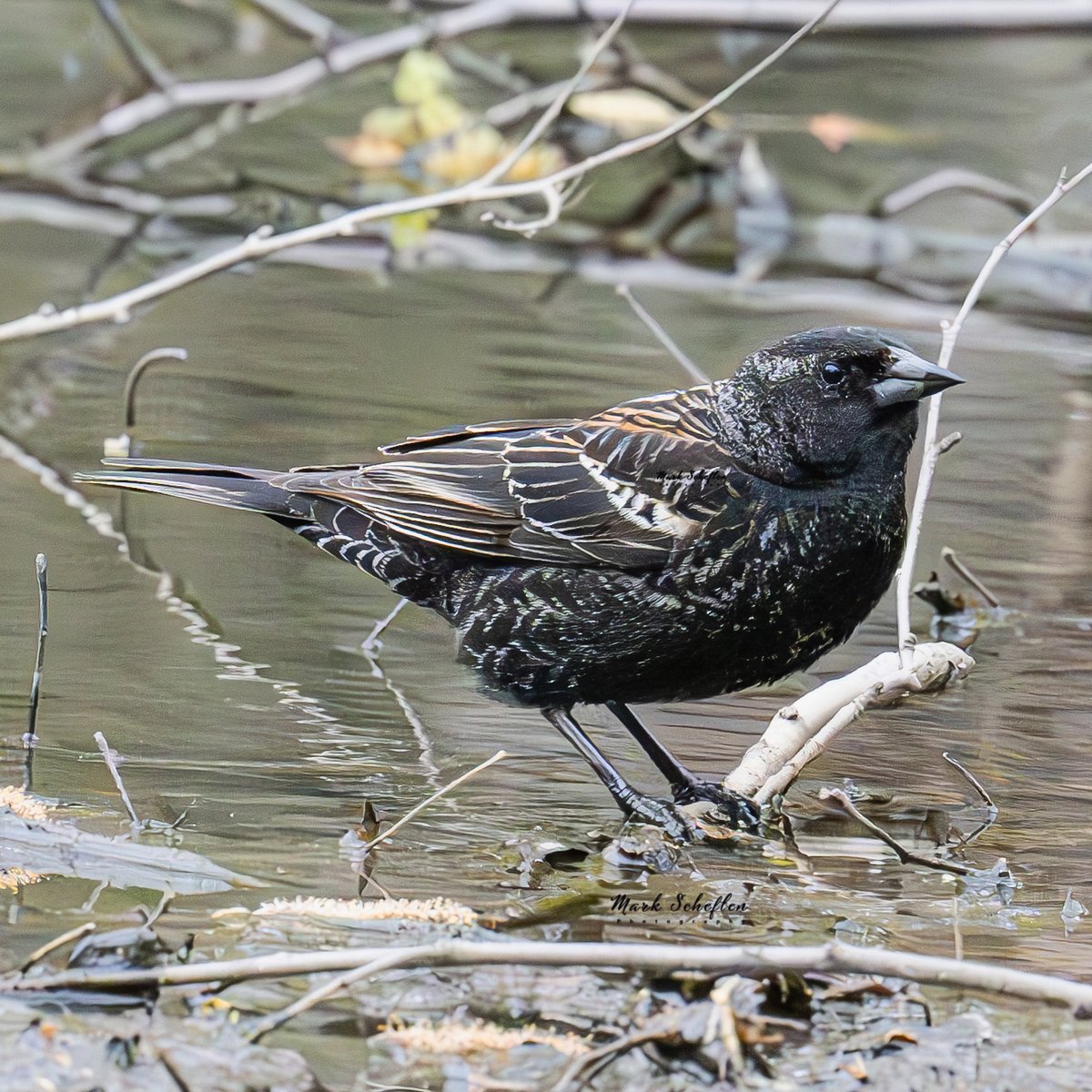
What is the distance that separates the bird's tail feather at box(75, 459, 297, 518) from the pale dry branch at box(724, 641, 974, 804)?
4.58ft

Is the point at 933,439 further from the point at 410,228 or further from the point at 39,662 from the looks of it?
the point at 410,228

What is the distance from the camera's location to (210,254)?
11.1 metres

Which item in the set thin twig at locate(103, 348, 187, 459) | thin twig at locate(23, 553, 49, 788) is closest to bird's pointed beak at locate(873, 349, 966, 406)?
thin twig at locate(23, 553, 49, 788)

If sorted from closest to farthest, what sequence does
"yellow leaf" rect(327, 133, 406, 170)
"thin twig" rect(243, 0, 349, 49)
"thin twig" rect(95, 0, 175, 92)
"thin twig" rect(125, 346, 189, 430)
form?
"thin twig" rect(125, 346, 189, 430), "thin twig" rect(243, 0, 349, 49), "thin twig" rect(95, 0, 175, 92), "yellow leaf" rect(327, 133, 406, 170)

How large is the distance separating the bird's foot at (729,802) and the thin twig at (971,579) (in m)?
1.62

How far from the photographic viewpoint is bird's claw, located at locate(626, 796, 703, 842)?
154 inches

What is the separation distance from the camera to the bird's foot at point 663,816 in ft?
12.9

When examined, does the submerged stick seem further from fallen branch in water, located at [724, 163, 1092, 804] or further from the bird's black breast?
fallen branch in water, located at [724, 163, 1092, 804]

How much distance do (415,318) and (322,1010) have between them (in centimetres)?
708

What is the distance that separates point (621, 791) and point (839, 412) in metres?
0.98

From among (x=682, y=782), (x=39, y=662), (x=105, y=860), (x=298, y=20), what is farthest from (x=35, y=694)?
(x=298, y=20)

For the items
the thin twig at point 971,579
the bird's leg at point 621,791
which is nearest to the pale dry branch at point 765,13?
the thin twig at point 971,579

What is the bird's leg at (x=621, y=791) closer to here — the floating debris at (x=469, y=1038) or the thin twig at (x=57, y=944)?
the floating debris at (x=469, y=1038)

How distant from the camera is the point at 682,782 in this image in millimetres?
4219
